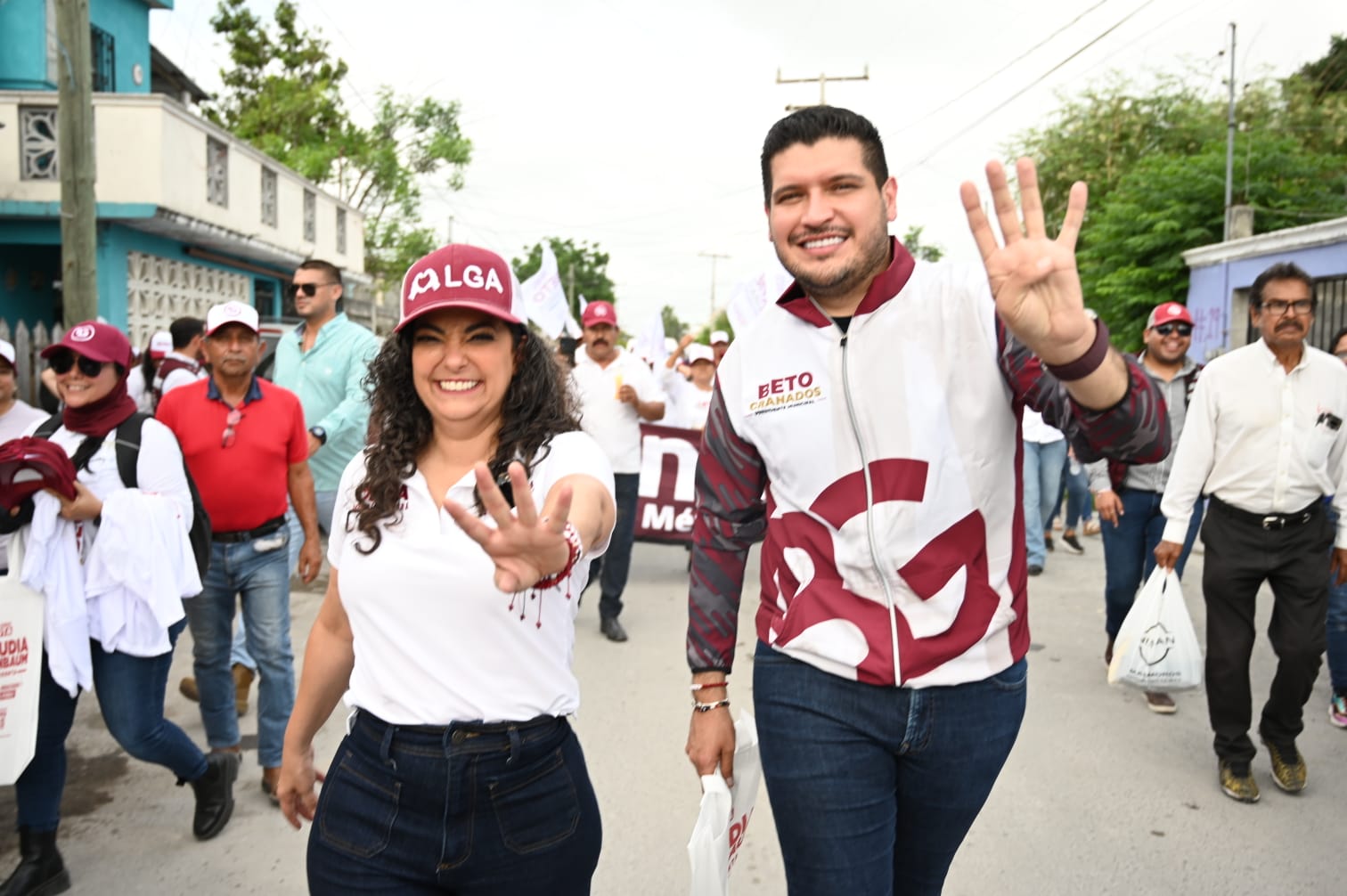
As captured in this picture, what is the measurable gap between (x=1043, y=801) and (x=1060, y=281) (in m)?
3.31

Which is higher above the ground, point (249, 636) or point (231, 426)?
point (231, 426)

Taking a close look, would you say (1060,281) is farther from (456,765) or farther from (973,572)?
(456,765)

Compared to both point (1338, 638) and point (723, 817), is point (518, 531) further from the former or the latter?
point (1338, 638)

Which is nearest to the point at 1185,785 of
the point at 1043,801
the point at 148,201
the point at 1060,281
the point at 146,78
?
the point at 1043,801

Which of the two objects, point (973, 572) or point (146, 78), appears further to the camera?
point (146, 78)

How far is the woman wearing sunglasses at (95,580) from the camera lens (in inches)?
139

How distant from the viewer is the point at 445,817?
6.86 ft

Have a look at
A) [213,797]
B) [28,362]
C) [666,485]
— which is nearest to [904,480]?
[213,797]

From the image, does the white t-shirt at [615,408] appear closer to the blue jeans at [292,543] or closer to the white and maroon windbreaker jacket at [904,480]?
the blue jeans at [292,543]

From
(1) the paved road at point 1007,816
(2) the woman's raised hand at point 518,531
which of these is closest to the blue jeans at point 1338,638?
(1) the paved road at point 1007,816

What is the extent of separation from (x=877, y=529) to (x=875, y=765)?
53 centimetres

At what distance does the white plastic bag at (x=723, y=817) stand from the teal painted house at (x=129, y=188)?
1474 cm

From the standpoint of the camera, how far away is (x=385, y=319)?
134 feet

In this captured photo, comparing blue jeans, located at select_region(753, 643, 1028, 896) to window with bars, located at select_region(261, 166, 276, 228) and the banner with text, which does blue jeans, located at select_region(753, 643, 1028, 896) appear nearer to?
the banner with text
